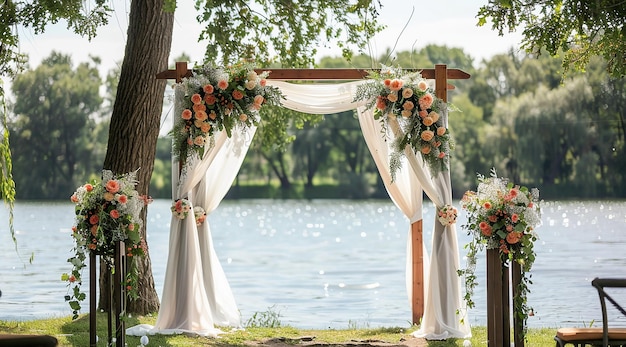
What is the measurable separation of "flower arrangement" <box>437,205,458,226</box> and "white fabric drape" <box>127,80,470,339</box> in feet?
0.22

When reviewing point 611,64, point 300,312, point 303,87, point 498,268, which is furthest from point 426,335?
point 300,312

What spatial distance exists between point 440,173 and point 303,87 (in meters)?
1.49

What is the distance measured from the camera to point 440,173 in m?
8.53

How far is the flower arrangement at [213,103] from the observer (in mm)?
8352

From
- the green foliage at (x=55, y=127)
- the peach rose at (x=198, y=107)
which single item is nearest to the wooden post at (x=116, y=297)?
the peach rose at (x=198, y=107)

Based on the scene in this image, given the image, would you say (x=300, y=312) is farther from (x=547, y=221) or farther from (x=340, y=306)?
(x=547, y=221)

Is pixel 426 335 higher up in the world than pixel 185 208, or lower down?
lower down

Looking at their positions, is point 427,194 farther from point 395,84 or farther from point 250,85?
point 250,85

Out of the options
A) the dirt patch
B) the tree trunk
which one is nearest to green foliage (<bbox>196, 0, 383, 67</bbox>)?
the tree trunk

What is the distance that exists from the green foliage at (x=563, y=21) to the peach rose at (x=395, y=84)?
0.94 meters

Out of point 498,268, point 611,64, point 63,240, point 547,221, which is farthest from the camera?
point 547,221

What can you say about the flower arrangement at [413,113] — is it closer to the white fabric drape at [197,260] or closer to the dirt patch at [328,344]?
the white fabric drape at [197,260]

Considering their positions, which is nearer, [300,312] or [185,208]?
[185,208]

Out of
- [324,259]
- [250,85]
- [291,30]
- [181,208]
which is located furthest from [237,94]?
[324,259]
